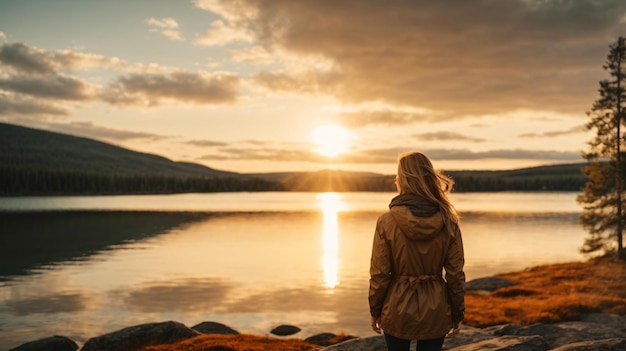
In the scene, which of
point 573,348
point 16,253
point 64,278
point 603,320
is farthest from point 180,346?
point 16,253

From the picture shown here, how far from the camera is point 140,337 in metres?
22.9

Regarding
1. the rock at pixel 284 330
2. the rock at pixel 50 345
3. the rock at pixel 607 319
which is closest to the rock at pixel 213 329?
the rock at pixel 284 330

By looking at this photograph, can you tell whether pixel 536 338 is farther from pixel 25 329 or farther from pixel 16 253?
pixel 16 253

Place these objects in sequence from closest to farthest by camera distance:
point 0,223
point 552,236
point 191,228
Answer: point 552,236 → point 191,228 → point 0,223

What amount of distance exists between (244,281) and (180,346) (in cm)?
2215

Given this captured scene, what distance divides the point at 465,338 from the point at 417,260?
31.6 ft

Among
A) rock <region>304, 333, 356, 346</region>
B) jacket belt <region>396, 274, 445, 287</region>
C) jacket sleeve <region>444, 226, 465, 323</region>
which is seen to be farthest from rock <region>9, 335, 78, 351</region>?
jacket sleeve <region>444, 226, 465, 323</region>

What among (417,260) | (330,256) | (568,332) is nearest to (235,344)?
(568,332)

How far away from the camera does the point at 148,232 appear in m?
88.4

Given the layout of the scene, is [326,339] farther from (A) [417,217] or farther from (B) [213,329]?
(A) [417,217]

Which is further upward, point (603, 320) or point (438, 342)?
point (438, 342)

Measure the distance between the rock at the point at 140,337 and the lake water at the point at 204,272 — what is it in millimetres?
4116

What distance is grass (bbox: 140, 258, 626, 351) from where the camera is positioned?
22742 millimetres

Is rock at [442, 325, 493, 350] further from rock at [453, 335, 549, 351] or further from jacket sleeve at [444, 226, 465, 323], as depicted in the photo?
jacket sleeve at [444, 226, 465, 323]
